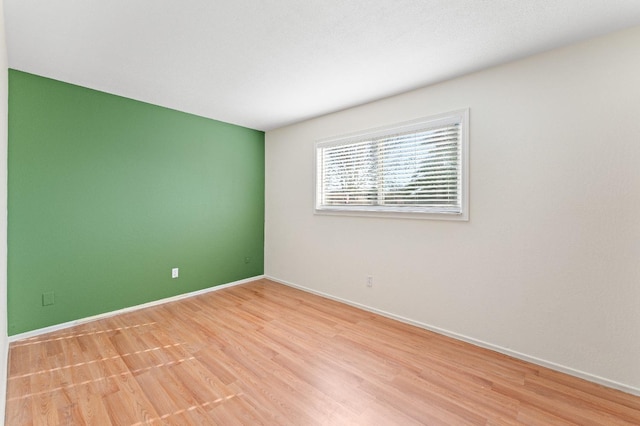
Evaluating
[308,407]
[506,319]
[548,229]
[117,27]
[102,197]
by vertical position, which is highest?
[117,27]

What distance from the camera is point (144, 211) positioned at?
332 cm

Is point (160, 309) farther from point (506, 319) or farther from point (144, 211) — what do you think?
point (506, 319)

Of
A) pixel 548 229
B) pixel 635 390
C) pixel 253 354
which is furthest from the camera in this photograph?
pixel 253 354

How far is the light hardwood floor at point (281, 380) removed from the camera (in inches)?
66.1

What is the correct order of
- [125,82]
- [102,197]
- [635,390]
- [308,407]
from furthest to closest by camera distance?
[102,197]
[125,82]
[635,390]
[308,407]

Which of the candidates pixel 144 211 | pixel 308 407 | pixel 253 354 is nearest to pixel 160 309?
pixel 144 211

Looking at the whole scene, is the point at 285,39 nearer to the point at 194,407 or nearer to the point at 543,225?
the point at 543,225

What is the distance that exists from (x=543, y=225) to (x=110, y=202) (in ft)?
13.7

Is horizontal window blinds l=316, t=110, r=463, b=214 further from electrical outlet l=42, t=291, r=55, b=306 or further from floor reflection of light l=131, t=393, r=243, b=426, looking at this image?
electrical outlet l=42, t=291, r=55, b=306

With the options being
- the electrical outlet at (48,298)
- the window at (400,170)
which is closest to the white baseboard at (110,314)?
the electrical outlet at (48,298)

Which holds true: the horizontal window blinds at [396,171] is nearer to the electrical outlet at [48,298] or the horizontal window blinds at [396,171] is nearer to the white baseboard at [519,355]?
the white baseboard at [519,355]

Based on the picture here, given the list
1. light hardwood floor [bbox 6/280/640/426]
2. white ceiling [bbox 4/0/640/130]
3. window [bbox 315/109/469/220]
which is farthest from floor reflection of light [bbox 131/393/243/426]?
white ceiling [bbox 4/0/640/130]

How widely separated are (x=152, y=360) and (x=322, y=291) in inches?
83.9

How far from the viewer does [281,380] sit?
2.01 meters
